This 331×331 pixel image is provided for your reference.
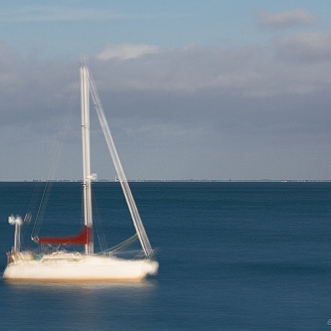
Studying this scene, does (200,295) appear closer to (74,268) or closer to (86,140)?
(74,268)

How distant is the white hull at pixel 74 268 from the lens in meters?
54.6

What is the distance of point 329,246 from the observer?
275 ft

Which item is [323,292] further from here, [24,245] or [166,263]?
[24,245]

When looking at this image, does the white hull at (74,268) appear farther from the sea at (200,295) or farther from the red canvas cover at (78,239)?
the red canvas cover at (78,239)

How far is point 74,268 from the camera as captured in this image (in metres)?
54.6

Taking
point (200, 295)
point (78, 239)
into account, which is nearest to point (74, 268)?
point (78, 239)

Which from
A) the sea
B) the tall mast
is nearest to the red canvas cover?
the tall mast

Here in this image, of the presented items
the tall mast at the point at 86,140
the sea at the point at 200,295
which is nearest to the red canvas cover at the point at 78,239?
the tall mast at the point at 86,140

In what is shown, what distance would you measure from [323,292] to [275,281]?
5730 millimetres

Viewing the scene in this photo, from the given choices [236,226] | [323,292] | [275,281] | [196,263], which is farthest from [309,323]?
[236,226]

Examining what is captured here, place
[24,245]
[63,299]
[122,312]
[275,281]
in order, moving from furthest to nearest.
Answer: [24,245], [275,281], [63,299], [122,312]

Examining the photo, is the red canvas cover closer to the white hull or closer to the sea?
the white hull

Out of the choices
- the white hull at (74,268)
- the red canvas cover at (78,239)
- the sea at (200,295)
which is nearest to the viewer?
the sea at (200,295)

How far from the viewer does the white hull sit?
54.6 m
